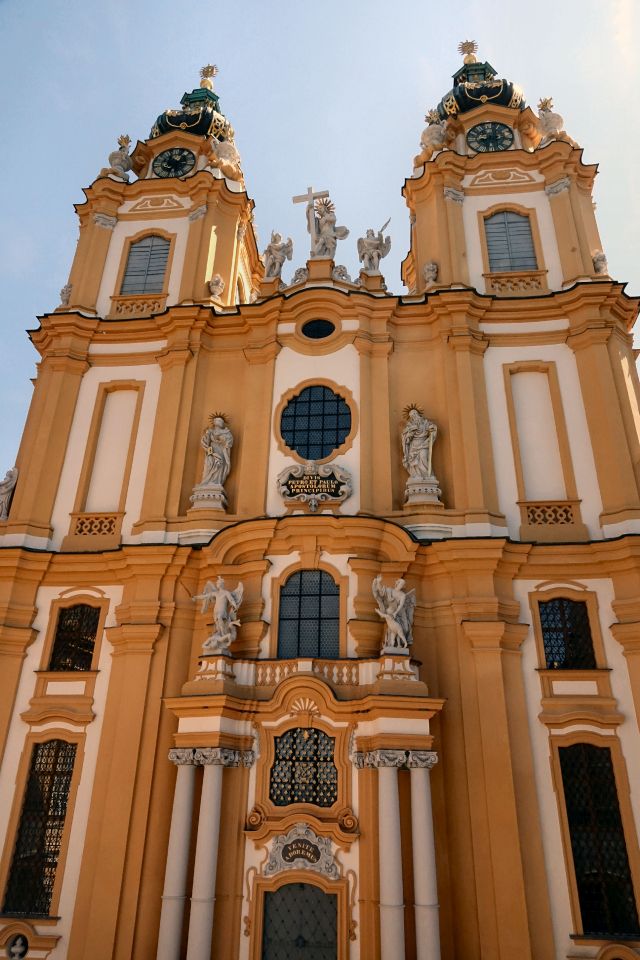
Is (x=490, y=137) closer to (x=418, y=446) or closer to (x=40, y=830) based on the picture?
(x=418, y=446)

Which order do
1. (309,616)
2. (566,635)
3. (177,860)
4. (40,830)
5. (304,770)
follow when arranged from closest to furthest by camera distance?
1. (177,860)
2. (304,770)
3. (40,830)
4. (566,635)
5. (309,616)

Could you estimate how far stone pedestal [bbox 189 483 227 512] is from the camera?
541 inches

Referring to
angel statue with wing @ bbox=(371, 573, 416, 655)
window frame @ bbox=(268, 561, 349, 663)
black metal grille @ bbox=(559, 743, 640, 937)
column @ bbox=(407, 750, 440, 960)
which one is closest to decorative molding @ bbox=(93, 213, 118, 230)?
window frame @ bbox=(268, 561, 349, 663)

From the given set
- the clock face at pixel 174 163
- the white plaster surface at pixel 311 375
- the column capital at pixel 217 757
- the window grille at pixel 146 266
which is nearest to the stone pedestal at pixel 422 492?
the white plaster surface at pixel 311 375

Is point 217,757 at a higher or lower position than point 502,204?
lower

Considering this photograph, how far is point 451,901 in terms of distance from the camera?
34.0 ft

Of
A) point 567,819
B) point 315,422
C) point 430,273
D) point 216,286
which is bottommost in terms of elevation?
point 567,819

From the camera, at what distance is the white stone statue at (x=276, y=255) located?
1709cm

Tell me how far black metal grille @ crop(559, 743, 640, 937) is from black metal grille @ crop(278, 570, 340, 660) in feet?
13.1

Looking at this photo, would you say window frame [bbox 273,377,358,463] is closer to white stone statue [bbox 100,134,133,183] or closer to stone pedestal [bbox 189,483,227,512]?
stone pedestal [bbox 189,483,227,512]

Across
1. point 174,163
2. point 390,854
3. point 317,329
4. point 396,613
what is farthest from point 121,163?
point 390,854

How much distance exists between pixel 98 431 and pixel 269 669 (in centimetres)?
661

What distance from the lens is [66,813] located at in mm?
11477

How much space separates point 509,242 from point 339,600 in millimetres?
9662
